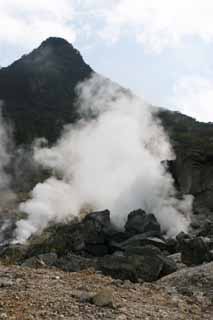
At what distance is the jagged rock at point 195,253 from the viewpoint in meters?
26.8

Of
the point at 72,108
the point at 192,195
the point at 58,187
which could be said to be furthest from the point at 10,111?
the point at 192,195

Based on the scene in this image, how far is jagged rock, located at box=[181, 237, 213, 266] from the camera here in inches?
1055

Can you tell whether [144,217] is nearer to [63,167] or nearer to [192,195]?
[192,195]

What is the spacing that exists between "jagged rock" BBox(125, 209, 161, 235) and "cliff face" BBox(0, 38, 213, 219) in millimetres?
58100

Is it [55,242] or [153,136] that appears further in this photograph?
[153,136]

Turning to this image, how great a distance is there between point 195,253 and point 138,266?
324 inches

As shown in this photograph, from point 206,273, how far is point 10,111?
117459mm

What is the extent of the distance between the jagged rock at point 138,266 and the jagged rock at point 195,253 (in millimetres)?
5353

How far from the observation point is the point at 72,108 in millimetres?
140750

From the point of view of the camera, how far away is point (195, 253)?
2791 cm

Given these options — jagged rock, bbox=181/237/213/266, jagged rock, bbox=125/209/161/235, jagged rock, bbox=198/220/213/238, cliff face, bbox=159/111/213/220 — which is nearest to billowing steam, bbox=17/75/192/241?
cliff face, bbox=159/111/213/220

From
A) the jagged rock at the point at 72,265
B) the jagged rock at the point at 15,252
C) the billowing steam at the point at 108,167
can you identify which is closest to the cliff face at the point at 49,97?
the billowing steam at the point at 108,167

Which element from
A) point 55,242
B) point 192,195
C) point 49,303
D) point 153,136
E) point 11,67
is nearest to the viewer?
point 49,303

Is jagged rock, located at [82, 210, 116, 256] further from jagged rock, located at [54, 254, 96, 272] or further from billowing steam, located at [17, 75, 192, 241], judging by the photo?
jagged rock, located at [54, 254, 96, 272]
